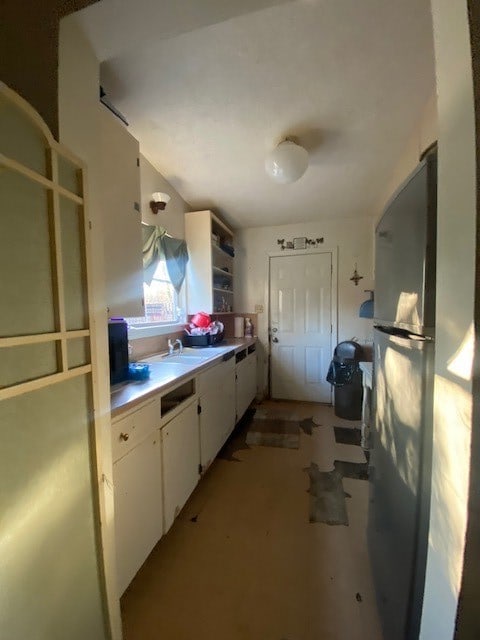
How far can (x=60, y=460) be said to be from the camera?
749mm

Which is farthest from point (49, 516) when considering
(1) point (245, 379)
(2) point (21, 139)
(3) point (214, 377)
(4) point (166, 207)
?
(4) point (166, 207)

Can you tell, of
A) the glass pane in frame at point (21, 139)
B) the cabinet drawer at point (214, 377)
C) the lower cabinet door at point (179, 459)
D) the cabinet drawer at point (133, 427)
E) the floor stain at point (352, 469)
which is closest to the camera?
the glass pane in frame at point (21, 139)

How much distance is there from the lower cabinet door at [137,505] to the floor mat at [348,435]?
1.91m

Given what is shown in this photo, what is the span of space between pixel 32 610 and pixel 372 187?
3.45 metres

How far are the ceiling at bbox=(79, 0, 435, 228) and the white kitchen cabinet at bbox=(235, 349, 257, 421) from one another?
1.90m

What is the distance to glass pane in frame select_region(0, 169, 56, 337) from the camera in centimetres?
60

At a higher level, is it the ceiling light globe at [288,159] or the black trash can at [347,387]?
the ceiling light globe at [288,159]

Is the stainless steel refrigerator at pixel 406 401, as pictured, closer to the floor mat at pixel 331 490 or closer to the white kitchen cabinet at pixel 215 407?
the floor mat at pixel 331 490

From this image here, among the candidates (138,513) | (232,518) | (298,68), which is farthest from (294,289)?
(138,513)

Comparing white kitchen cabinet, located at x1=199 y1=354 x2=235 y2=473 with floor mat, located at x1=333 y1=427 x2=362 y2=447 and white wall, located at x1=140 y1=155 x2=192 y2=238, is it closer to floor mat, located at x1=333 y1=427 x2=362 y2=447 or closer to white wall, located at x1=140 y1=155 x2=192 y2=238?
floor mat, located at x1=333 y1=427 x2=362 y2=447

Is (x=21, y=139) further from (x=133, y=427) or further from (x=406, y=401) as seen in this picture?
(x=406, y=401)

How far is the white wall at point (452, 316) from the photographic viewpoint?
50 cm

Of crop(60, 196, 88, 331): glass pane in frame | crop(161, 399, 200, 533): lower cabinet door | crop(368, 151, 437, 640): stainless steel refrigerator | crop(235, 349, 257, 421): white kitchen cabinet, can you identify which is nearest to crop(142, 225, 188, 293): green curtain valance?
crop(235, 349, 257, 421): white kitchen cabinet

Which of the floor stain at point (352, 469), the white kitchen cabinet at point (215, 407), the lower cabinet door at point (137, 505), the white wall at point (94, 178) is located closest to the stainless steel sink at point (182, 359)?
the white kitchen cabinet at point (215, 407)
